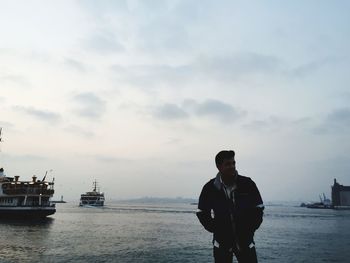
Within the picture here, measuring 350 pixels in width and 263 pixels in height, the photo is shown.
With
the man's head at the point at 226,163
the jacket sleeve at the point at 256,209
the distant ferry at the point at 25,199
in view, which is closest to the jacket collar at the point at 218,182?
the man's head at the point at 226,163

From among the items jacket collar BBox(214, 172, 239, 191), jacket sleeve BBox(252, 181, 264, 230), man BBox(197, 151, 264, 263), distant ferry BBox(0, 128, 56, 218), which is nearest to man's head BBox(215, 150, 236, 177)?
man BBox(197, 151, 264, 263)

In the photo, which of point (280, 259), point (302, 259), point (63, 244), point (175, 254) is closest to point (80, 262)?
point (175, 254)

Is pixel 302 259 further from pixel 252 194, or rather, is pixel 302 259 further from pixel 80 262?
pixel 252 194

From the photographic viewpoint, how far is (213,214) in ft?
19.8

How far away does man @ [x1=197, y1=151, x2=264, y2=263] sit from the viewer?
226 inches

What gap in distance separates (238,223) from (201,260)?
28802mm

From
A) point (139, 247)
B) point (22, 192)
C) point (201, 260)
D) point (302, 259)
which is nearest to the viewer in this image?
point (201, 260)

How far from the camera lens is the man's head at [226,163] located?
5.83 metres

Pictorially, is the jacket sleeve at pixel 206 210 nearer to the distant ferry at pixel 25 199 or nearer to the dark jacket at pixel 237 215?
the dark jacket at pixel 237 215

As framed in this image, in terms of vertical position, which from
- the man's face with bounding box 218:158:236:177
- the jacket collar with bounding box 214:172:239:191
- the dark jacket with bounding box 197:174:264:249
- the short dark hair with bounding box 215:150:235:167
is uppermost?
the short dark hair with bounding box 215:150:235:167

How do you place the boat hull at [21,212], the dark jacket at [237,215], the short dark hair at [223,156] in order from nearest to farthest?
the dark jacket at [237,215]
the short dark hair at [223,156]
the boat hull at [21,212]

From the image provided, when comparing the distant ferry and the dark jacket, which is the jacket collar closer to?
the dark jacket

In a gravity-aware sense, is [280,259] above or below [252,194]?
below

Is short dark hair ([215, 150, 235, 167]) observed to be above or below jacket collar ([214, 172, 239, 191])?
above
